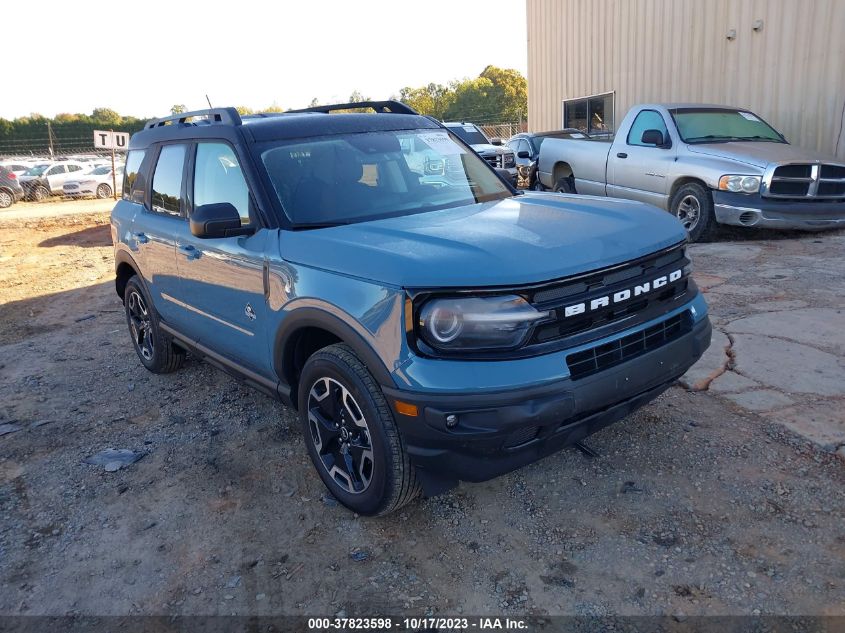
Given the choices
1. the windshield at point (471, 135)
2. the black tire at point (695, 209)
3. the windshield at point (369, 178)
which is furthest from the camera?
the windshield at point (471, 135)

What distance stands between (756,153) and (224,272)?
6.88 meters

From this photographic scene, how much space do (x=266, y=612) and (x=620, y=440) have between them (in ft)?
6.64

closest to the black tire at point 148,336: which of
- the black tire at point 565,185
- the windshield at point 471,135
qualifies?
the black tire at point 565,185

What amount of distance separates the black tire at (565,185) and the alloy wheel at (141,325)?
7226 mm

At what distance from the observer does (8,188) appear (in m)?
22.6

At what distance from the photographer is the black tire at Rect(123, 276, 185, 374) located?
4.93 metres

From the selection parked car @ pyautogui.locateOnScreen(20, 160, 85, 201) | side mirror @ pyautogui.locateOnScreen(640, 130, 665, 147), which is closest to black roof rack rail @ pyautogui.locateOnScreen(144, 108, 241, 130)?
side mirror @ pyautogui.locateOnScreen(640, 130, 665, 147)

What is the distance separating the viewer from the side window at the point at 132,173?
16.2 ft

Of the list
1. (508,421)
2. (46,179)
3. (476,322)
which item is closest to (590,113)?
(476,322)

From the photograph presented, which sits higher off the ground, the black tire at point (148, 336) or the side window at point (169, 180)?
the side window at point (169, 180)

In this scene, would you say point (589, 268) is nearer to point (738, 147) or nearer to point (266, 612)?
point (266, 612)

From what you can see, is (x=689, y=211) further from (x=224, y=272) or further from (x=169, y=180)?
(x=224, y=272)

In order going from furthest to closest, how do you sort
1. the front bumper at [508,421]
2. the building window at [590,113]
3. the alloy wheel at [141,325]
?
the building window at [590,113]
the alloy wheel at [141,325]
the front bumper at [508,421]

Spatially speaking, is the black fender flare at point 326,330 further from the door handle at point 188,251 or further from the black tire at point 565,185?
the black tire at point 565,185
